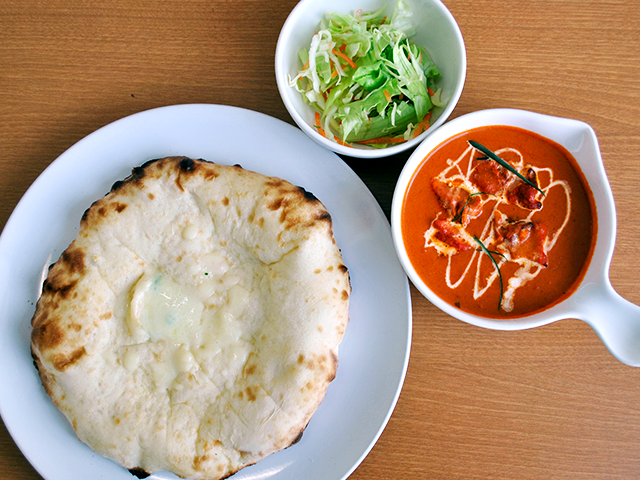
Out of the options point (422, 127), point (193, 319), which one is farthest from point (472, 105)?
point (193, 319)

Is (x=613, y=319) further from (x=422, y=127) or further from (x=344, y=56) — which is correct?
(x=344, y=56)

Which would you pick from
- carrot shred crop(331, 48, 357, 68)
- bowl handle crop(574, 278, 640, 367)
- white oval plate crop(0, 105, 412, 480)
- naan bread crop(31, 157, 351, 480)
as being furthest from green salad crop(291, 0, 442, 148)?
bowl handle crop(574, 278, 640, 367)

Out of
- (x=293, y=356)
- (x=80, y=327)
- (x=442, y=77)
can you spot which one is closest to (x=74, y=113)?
(x=80, y=327)

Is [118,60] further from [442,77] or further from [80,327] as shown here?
[442,77]

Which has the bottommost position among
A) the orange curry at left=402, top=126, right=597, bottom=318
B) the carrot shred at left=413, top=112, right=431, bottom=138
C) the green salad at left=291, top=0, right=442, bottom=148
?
the orange curry at left=402, top=126, right=597, bottom=318

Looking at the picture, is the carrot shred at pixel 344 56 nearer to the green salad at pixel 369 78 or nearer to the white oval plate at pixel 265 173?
the green salad at pixel 369 78

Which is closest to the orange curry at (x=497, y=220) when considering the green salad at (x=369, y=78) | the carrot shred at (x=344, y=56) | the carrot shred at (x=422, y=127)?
the carrot shred at (x=422, y=127)

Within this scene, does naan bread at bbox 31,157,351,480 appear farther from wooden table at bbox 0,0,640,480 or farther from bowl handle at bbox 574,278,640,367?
bowl handle at bbox 574,278,640,367

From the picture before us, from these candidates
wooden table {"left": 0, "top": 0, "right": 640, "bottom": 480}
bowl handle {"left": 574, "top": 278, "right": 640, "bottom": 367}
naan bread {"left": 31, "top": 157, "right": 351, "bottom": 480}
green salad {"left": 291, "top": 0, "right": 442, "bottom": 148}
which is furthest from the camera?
wooden table {"left": 0, "top": 0, "right": 640, "bottom": 480}
